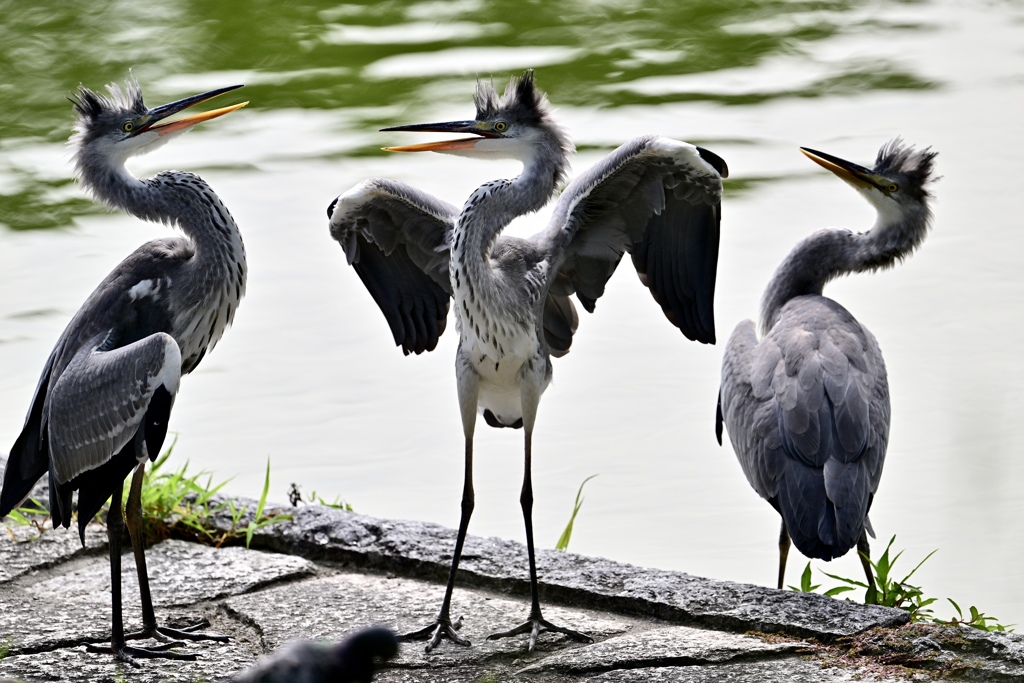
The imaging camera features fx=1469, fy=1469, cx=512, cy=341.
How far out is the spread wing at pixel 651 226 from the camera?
4.63 m

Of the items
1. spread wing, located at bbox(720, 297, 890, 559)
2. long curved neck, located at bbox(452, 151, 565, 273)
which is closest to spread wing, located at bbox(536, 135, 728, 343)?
long curved neck, located at bbox(452, 151, 565, 273)

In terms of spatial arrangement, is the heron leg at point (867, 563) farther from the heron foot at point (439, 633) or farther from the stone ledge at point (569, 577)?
the heron foot at point (439, 633)

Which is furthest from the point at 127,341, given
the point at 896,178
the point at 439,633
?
the point at 896,178

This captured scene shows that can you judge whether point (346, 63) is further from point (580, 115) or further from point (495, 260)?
point (495, 260)

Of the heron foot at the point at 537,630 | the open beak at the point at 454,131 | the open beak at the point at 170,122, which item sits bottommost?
the heron foot at the point at 537,630

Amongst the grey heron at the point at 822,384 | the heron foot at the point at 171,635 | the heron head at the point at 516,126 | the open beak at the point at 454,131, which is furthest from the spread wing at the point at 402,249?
the heron foot at the point at 171,635

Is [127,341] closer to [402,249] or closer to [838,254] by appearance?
[402,249]

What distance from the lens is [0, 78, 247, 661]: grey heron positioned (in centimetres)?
423

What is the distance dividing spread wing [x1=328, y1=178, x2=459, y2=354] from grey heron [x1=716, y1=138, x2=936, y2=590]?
1147 mm

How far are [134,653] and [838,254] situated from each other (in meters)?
3.30

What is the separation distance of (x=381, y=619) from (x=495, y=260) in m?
1.18

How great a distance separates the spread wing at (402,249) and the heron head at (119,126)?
0.58 meters

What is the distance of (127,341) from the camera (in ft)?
14.5

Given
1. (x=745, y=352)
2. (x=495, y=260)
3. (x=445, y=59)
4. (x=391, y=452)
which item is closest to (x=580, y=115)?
(x=445, y=59)
